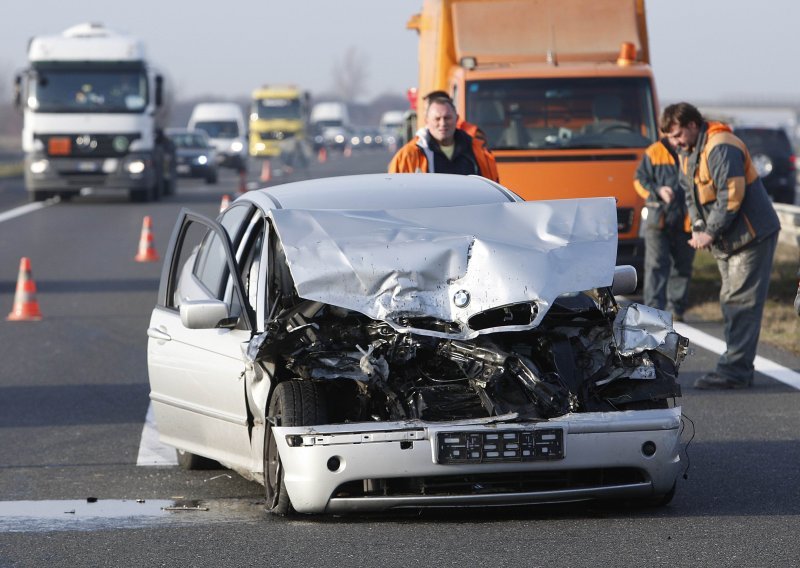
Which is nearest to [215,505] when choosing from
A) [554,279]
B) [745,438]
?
[554,279]

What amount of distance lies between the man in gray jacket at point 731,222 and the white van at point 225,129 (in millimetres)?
42913

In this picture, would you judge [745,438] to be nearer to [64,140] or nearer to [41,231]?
[41,231]

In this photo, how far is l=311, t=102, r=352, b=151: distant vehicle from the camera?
94812 millimetres

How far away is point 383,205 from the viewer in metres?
7.61

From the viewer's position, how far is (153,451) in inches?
340

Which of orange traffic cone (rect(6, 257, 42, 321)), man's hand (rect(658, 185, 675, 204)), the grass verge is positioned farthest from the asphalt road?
orange traffic cone (rect(6, 257, 42, 321))

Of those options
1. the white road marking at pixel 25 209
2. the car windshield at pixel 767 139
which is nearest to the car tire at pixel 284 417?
the white road marking at pixel 25 209

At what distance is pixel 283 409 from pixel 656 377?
1.56m

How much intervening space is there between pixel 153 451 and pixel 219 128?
47535 mm

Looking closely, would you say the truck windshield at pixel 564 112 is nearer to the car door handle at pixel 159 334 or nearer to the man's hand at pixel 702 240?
the man's hand at pixel 702 240

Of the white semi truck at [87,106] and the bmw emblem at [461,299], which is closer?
the bmw emblem at [461,299]

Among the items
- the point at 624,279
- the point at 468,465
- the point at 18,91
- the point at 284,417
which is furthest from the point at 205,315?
the point at 18,91

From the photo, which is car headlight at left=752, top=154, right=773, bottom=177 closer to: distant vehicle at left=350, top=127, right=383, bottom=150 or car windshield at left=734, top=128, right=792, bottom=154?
car windshield at left=734, top=128, right=792, bottom=154

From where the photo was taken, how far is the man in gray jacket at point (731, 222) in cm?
Answer: 1027
